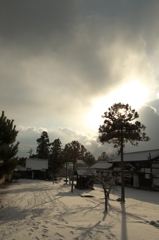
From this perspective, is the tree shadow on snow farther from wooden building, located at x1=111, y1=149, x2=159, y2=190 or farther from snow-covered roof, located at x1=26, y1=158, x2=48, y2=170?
snow-covered roof, located at x1=26, y1=158, x2=48, y2=170

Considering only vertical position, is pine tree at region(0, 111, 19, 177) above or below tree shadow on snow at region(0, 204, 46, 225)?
above

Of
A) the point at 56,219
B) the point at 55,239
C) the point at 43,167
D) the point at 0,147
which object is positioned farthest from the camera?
the point at 43,167

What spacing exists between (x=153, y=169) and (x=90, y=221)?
26329 millimetres

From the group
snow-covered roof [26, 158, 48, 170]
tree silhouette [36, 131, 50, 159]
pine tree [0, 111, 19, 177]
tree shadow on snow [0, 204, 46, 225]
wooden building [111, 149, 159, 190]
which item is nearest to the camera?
tree shadow on snow [0, 204, 46, 225]

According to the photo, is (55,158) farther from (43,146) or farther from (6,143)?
(6,143)

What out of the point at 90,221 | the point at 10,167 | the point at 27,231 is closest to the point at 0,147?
the point at 10,167

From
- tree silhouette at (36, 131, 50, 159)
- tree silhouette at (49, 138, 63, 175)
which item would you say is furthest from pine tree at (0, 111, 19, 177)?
tree silhouette at (36, 131, 50, 159)

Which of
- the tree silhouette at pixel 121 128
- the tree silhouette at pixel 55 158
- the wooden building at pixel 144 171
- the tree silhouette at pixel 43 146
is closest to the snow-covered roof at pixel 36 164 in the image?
the tree silhouette at pixel 55 158

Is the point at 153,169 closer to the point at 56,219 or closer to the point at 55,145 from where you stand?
the point at 56,219

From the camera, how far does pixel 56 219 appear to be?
37.4ft

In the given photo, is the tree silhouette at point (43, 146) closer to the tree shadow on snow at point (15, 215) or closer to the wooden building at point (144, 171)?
the wooden building at point (144, 171)

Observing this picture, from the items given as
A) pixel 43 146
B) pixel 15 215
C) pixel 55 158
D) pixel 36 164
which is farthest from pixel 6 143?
pixel 43 146

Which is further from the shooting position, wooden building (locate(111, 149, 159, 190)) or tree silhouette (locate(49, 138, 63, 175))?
tree silhouette (locate(49, 138, 63, 175))

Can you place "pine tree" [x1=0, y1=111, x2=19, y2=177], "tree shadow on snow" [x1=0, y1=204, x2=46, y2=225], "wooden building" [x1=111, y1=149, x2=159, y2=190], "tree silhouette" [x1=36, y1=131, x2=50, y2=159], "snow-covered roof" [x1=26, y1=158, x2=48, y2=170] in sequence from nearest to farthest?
"tree shadow on snow" [x1=0, y1=204, x2=46, y2=225] → "pine tree" [x1=0, y1=111, x2=19, y2=177] → "wooden building" [x1=111, y1=149, x2=159, y2=190] → "snow-covered roof" [x1=26, y1=158, x2=48, y2=170] → "tree silhouette" [x1=36, y1=131, x2=50, y2=159]
